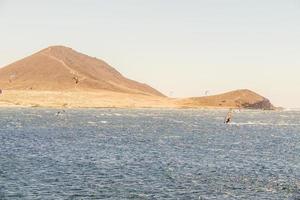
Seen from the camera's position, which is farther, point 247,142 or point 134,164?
point 247,142

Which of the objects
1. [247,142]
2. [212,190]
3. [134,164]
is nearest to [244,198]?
[212,190]

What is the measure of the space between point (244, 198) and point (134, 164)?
2437cm

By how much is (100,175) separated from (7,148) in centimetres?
3143

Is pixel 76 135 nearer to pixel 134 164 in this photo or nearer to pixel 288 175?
pixel 134 164

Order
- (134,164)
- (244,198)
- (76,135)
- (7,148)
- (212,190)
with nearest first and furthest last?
(244,198) < (212,190) < (134,164) < (7,148) < (76,135)

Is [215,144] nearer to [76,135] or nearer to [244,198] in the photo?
[76,135]

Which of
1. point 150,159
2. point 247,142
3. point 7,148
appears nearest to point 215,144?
point 247,142

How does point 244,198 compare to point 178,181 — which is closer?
point 244,198

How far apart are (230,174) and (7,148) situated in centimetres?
4044

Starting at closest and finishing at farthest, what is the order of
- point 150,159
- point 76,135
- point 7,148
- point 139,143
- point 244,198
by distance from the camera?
point 244,198 < point 150,159 < point 7,148 < point 139,143 < point 76,135

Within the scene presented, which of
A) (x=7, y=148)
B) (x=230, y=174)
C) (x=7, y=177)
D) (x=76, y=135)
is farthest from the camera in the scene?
(x=76, y=135)

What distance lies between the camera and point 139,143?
105500 millimetres

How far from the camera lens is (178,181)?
6031cm

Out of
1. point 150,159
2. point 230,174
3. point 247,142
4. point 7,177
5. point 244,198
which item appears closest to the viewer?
point 244,198
